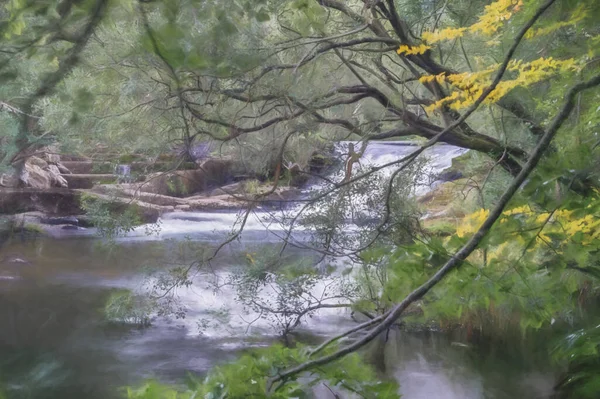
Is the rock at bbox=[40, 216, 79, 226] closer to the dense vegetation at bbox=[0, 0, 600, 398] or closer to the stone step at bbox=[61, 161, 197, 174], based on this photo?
the stone step at bbox=[61, 161, 197, 174]

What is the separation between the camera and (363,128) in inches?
135

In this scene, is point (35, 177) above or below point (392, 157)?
below

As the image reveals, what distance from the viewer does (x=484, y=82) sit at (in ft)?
8.36

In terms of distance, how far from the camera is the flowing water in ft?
11.7

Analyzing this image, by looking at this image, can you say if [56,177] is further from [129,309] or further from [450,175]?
[450,175]

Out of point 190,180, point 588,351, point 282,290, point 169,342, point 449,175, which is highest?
point 449,175

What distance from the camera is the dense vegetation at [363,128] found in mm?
1138

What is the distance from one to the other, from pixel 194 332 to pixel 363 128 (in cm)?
185

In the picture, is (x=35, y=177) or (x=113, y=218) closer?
(x=35, y=177)

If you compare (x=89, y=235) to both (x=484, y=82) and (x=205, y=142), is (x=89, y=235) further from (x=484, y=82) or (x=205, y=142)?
(x=484, y=82)

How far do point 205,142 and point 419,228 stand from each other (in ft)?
4.58

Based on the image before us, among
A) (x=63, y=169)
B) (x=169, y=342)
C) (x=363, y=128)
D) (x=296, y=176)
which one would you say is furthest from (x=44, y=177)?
(x=363, y=128)

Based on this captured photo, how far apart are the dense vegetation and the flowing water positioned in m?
0.15

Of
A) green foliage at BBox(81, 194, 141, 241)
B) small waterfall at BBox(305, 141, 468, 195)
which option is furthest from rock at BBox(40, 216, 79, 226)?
small waterfall at BBox(305, 141, 468, 195)
